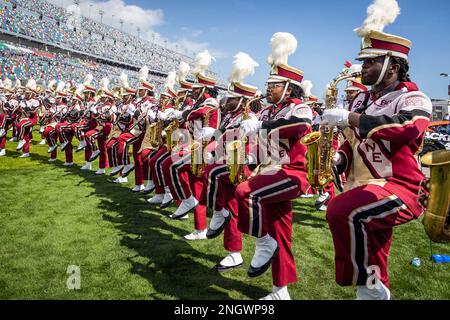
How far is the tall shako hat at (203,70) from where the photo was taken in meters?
6.48

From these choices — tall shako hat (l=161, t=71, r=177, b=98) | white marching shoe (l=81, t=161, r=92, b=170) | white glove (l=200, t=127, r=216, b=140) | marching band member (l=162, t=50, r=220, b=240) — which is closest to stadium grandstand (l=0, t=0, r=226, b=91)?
white marching shoe (l=81, t=161, r=92, b=170)

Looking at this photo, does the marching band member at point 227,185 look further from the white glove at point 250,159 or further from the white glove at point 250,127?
the white glove at point 250,127

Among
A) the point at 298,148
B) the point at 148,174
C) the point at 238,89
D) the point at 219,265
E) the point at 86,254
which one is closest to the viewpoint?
the point at 298,148

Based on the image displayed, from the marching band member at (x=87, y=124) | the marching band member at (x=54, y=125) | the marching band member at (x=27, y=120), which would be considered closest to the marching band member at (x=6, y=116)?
the marching band member at (x=27, y=120)

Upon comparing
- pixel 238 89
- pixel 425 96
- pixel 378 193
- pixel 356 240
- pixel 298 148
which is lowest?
pixel 356 240

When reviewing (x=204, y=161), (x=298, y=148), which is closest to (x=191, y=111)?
(x=204, y=161)

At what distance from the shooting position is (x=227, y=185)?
470 cm

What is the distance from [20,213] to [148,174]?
2980mm

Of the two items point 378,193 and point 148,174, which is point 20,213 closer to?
point 148,174

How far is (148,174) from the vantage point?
8.67 meters

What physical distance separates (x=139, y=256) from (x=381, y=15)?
14.0 ft

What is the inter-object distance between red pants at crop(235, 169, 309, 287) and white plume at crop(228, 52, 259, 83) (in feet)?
7.20

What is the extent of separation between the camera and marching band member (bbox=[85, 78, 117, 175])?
10820mm

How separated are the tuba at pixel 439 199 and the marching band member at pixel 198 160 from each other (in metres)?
Result: 3.51
